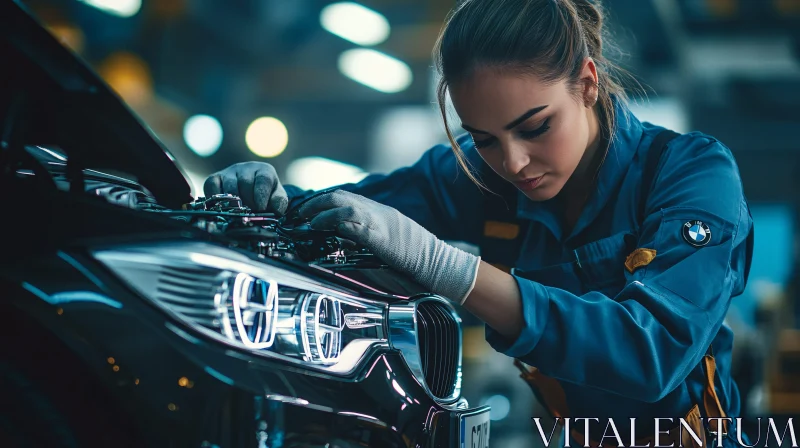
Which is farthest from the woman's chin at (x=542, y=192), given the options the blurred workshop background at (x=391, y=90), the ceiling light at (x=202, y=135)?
the ceiling light at (x=202, y=135)

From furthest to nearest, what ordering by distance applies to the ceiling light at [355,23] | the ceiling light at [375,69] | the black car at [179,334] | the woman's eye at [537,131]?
the ceiling light at [375,69]
the ceiling light at [355,23]
the woman's eye at [537,131]
the black car at [179,334]

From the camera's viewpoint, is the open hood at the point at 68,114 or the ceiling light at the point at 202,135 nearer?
the open hood at the point at 68,114

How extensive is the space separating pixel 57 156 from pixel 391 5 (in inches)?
216

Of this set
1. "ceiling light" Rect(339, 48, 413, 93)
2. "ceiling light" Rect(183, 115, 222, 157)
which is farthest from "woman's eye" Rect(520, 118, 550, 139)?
"ceiling light" Rect(339, 48, 413, 93)

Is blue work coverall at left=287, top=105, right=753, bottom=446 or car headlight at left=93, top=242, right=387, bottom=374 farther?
blue work coverall at left=287, top=105, right=753, bottom=446

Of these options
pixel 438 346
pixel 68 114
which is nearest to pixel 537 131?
pixel 438 346

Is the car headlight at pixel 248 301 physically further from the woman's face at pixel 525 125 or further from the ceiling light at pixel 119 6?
the ceiling light at pixel 119 6

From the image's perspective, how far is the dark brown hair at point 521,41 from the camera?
1.22 m

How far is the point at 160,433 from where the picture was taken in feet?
2.45

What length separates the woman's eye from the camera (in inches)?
48.6

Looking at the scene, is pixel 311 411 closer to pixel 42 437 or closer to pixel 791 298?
pixel 42 437

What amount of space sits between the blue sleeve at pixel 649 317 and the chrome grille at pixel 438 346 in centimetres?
8

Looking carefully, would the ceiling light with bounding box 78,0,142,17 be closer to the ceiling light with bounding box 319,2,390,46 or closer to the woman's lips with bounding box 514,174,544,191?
the ceiling light with bounding box 319,2,390,46

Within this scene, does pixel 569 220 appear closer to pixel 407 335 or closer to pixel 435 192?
pixel 435 192
